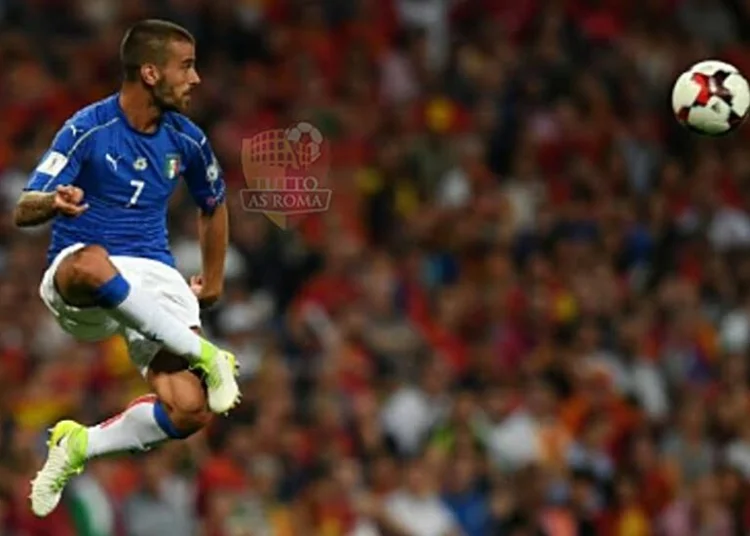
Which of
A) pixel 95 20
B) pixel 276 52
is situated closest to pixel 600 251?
pixel 276 52

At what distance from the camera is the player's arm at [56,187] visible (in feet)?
27.8

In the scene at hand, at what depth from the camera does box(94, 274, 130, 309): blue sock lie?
8917 millimetres

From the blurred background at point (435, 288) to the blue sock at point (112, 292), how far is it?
4695 mm

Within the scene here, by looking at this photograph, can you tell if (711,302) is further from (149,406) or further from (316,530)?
(149,406)

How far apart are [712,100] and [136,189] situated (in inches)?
108

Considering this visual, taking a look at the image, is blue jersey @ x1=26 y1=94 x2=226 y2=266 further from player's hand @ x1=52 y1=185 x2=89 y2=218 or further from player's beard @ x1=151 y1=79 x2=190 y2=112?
player's hand @ x1=52 y1=185 x2=89 y2=218

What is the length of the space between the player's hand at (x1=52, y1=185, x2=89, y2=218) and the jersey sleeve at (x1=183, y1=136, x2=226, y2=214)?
0.87 metres

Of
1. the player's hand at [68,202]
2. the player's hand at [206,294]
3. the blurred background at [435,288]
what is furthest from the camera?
the blurred background at [435,288]

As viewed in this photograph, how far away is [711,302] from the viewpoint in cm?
1742

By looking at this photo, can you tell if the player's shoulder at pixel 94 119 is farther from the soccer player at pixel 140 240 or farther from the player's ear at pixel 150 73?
the player's ear at pixel 150 73

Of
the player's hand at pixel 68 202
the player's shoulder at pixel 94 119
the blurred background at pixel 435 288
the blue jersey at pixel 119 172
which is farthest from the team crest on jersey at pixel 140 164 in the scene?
the blurred background at pixel 435 288

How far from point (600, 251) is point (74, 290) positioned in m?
9.12

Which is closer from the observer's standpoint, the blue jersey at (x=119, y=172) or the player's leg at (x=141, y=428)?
the blue jersey at (x=119, y=172)

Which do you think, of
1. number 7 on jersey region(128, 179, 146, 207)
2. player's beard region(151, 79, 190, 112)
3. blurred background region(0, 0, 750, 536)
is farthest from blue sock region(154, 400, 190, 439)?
blurred background region(0, 0, 750, 536)
